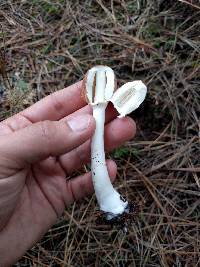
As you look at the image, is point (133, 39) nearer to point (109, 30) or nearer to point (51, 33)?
point (109, 30)

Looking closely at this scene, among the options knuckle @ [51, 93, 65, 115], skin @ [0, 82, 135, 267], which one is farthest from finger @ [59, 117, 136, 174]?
knuckle @ [51, 93, 65, 115]

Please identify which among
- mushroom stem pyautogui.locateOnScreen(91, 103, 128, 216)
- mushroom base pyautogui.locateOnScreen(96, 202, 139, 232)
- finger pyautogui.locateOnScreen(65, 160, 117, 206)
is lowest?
mushroom base pyautogui.locateOnScreen(96, 202, 139, 232)

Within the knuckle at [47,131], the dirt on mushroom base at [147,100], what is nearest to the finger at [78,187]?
the dirt on mushroom base at [147,100]

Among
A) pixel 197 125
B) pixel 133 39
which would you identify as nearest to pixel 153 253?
pixel 197 125

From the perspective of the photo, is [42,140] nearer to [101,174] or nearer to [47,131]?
[47,131]

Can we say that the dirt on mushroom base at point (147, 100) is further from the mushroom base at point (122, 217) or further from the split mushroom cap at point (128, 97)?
the split mushroom cap at point (128, 97)

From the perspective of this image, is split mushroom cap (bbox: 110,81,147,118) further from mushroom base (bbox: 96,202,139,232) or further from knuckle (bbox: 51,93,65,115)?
mushroom base (bbox: 96,202,139,232)

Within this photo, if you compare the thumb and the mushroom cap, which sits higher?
the mushroom cap
